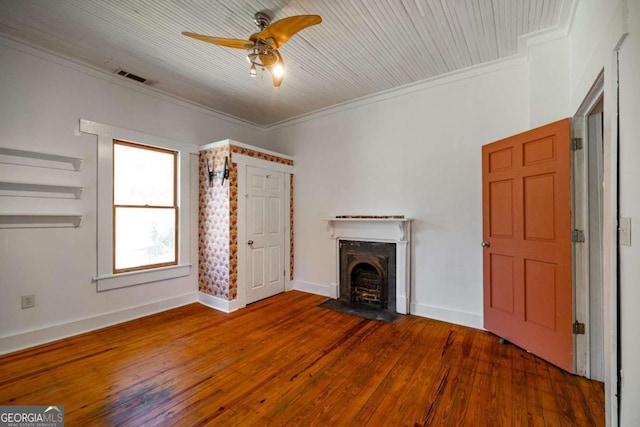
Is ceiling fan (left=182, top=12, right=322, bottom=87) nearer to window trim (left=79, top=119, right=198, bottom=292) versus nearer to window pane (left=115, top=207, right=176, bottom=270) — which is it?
window trim (left=79, top=119, right=198, bottom=292)

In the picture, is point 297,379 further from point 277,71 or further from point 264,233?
point 277,71

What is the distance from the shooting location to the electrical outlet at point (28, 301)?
103 inches

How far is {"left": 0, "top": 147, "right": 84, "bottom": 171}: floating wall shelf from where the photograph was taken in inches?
99.0

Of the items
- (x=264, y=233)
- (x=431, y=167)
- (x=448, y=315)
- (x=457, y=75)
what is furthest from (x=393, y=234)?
(x=457, y=75)

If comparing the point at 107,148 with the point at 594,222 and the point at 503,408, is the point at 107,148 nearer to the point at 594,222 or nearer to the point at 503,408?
the point at 503,408

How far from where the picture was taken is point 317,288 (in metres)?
4.36

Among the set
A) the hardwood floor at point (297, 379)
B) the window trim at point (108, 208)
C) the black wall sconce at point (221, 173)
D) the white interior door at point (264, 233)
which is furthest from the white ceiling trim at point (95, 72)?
the hardwood floor at point (297, 379)

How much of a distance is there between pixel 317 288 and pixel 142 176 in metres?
3.00

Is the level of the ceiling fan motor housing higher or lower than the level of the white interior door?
higher

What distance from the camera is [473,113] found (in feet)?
10.2

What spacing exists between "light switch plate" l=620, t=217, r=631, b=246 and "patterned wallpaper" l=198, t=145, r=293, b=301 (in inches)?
140

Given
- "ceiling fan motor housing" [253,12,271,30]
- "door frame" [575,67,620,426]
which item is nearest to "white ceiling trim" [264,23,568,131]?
"door frame" [575,67,620,426]

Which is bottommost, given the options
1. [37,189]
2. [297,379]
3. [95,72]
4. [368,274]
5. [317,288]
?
[297,379]

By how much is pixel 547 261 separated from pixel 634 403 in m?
1.35
